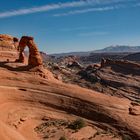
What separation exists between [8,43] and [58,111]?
2383 cm

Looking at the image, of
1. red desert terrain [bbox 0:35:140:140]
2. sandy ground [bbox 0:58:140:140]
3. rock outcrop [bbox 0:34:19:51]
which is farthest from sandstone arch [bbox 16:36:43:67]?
rock outcrop [bbox 0:34:19:51]

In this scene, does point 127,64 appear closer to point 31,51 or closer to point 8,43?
point 8,43

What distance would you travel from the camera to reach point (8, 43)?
5353 cm

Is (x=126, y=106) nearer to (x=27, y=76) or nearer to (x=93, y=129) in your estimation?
(x=93, y=129)

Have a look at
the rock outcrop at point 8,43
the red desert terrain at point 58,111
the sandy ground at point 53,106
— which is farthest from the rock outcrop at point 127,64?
the sandy ground at point 53,106

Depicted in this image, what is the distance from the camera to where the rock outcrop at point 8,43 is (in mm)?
51519

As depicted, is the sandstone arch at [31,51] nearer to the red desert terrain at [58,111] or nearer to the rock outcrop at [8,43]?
the red desert terrain at [58,111]

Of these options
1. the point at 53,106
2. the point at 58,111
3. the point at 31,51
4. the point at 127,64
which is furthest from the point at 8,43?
the point at 127,64

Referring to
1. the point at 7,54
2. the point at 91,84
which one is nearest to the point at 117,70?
the point at 91,84

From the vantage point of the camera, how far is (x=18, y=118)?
29.7 meters

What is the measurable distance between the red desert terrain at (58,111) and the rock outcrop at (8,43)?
15900 mm

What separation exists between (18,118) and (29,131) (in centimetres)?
159

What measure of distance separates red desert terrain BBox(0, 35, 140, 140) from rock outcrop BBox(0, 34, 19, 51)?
1590 centimetres

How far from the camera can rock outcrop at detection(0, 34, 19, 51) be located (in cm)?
5152
